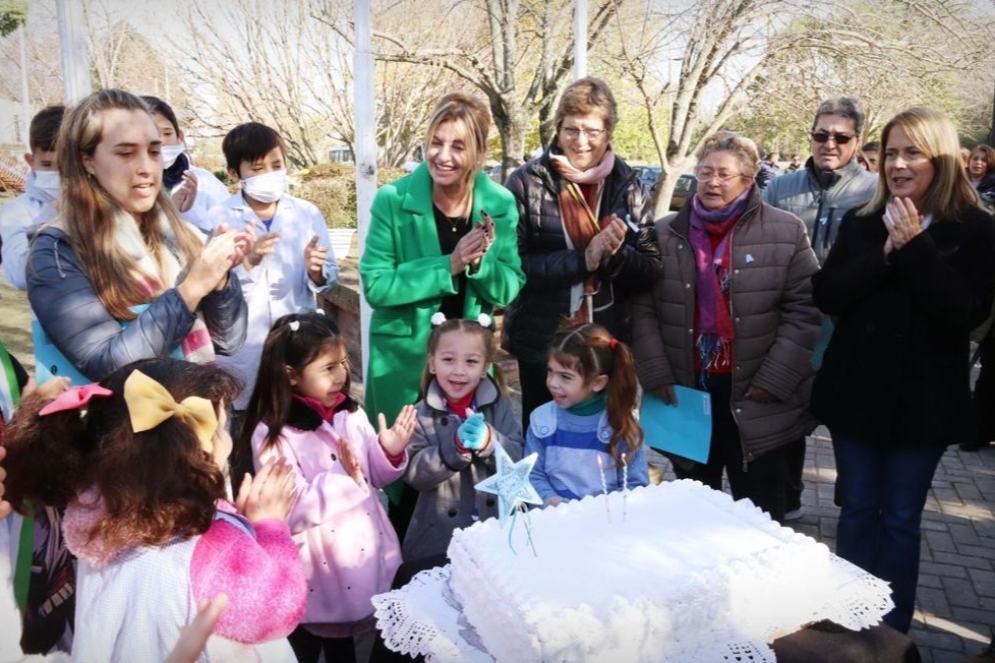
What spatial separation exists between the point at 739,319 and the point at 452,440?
1.26m

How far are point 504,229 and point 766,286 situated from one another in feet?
3.53

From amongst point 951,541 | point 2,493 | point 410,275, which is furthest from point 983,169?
point 2,493

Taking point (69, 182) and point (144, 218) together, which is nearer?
point (69, 182)

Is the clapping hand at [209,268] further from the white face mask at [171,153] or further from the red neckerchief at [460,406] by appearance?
the white face mask at [171,153]

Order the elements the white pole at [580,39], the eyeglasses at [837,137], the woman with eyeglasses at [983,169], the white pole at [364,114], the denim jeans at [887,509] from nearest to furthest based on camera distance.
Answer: the denim jeans at [887,509] → the eyeglasses at [837,137] → the white pole at [364,114] → the white pole at [580,39] → the woman with eyeglasses at [983,169]

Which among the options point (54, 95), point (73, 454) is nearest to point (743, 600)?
point (73, 454)

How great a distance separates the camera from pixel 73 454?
5.44ft

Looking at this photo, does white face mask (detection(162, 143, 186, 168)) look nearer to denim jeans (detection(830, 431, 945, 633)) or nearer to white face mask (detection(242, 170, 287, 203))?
white face mask (detection(242, 170, 287, 203))

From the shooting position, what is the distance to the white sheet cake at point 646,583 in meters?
1.60

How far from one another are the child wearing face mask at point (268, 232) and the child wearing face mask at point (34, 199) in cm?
69

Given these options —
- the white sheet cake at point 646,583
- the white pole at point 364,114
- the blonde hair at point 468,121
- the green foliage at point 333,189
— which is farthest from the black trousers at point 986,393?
the green foliage at point 333,189

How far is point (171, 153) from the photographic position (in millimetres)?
4066

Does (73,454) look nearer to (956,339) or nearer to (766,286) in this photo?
(766,286)

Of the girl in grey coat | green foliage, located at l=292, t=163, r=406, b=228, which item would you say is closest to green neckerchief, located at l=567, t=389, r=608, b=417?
the girl in grey coat
